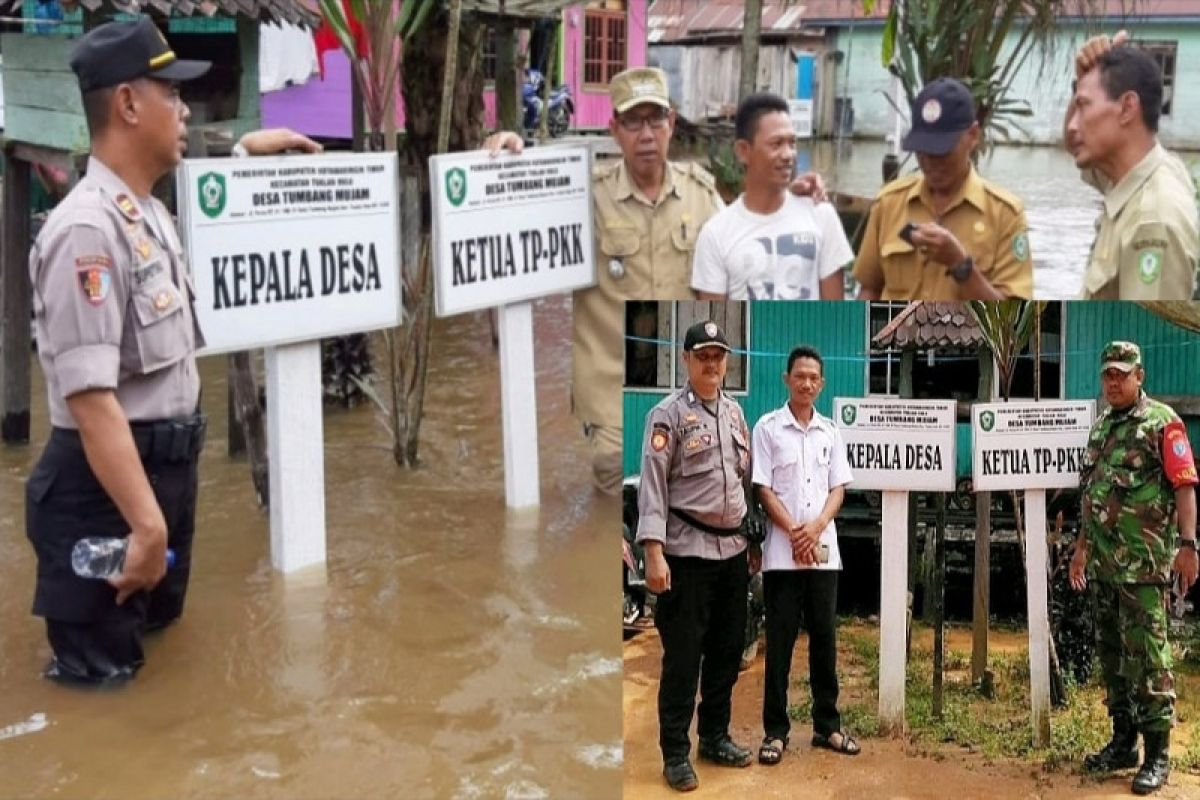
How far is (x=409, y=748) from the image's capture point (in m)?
3.74

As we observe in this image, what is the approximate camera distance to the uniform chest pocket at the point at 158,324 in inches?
159

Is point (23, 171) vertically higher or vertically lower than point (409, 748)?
higher

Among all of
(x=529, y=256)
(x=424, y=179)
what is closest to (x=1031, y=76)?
(x=424, y=179)

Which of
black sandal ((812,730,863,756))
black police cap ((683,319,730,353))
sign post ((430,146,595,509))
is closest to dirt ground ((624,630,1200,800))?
black sandal ((812,730,863,756))

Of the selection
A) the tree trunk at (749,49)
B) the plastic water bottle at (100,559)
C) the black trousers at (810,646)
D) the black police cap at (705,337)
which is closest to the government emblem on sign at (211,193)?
the plastic water bottle at (100,559)

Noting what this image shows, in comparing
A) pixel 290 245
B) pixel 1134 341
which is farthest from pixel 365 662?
pixel 1134 341

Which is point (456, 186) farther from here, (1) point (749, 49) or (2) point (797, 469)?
(1) point (749, 49)

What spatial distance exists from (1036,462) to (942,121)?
1.61 m

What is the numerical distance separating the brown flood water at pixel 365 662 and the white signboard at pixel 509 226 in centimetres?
102

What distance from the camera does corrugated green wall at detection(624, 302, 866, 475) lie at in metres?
2.52

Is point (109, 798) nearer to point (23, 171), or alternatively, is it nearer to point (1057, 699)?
point (1057, 699)

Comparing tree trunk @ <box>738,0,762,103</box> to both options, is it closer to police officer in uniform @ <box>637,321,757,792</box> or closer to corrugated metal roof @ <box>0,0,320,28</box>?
corrugated metal roof @ <box>0,0,320,28</box>

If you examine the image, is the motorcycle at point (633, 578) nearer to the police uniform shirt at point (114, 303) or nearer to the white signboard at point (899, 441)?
the white signboard at point (899, 441)

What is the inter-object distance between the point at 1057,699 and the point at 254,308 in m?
3.18
